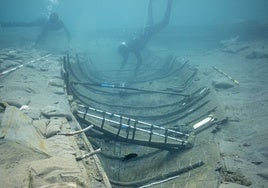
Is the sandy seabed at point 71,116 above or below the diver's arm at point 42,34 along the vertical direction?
below

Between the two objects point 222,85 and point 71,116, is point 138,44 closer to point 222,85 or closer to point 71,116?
point 222,85

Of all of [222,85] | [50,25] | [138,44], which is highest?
[50,25]

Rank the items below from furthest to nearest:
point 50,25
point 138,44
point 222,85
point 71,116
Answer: point 50,25, point 138,44, point 222,85, point 71,116

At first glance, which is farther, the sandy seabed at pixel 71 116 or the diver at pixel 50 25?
the diver at pixel 50 25

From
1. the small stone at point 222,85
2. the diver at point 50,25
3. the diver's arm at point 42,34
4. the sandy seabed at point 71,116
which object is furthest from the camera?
the diver's arm at point 42,34

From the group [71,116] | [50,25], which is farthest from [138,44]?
[71,116]

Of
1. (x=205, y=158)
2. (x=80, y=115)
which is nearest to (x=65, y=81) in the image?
(x=80, y=115)

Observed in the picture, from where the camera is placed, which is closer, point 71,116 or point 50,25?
point 71,116

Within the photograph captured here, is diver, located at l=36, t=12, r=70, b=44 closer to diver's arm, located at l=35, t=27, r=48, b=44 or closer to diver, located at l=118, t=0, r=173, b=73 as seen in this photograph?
diver's arm, located at l=35, t=27, r=48, b=44

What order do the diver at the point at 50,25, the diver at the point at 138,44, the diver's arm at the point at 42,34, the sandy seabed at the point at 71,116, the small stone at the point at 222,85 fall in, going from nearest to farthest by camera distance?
the sandy seabed at the point at 71,116, the small stone at the point at 222,85, the diver at the point at 138,44, the diver at the point at 50,25, the diver's arm at the point at 42,34

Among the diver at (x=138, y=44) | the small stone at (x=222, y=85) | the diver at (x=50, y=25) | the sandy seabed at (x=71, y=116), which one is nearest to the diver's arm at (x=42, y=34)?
the diver at (x=50, y=25)

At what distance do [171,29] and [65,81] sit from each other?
653 inches

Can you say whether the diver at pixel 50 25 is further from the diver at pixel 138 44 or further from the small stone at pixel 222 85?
the small stone at pixel 222 85

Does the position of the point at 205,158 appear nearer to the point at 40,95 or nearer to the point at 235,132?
the point at 235,132
